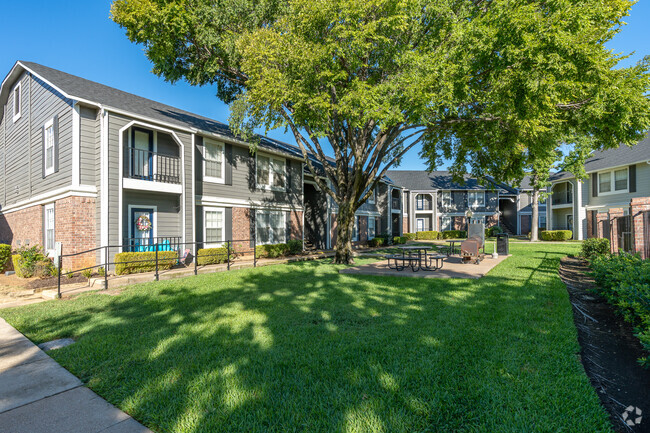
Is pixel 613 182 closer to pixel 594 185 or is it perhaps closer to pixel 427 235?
pixel 594 185

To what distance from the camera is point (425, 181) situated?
136 ft

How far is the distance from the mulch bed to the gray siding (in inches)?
499

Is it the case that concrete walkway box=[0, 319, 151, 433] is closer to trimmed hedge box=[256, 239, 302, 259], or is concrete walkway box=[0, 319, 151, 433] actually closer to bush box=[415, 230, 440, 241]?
trimmed hedge box=[256, 239, 302, 259]

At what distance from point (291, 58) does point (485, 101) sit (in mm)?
6251

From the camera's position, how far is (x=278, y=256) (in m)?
16.0

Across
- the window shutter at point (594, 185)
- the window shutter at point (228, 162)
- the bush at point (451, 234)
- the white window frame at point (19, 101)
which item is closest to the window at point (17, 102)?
the white window frame at point (19, 101)

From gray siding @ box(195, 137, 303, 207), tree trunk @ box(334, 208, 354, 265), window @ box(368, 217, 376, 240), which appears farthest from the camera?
window @ box(368, 217, 376, 240)

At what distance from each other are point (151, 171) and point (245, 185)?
4186 millimetres

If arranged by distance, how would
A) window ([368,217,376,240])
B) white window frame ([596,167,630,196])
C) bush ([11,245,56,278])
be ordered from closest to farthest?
bush ([11,245,56,278]) → white window frame ([596,167,630,196]) → window ([368,217,376,240])

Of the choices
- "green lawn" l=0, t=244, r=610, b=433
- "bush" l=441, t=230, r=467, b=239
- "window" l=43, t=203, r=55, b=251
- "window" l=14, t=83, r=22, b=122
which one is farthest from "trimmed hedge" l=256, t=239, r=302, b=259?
"bush" l=441, t=230, r=467, b=239

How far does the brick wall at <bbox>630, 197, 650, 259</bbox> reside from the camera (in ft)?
25.7

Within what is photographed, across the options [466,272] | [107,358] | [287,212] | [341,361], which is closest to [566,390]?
[341,361]

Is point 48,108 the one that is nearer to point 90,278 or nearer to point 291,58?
point 90,278

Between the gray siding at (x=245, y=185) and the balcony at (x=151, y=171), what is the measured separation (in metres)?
1.07
